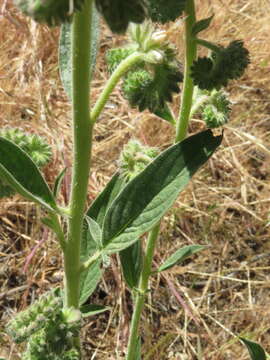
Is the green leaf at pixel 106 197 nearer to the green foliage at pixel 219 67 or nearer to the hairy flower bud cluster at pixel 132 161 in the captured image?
the hairy flower bud cluster at pixel 132 161

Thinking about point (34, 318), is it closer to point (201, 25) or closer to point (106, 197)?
point (106, 197)

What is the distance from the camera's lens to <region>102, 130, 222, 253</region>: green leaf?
4.84ft

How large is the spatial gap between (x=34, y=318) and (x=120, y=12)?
3.08 ft

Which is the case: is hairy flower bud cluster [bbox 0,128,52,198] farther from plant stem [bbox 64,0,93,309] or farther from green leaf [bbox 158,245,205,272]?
green leaf [bbox 158,245,205,272]

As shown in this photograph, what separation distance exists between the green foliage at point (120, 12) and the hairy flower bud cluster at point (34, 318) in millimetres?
853

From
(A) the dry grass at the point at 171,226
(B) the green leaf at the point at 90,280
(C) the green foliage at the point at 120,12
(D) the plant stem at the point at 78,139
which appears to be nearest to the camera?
(C) the green foliage at the point at 120,12

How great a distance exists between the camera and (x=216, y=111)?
1.77 m

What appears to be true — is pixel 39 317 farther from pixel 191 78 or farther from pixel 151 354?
pixel 151 354

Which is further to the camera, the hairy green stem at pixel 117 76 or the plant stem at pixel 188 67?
the plant stem at pixel 188 67

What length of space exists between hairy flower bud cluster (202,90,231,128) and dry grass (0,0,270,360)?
1.53 meters

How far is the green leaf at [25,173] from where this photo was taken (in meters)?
1.42

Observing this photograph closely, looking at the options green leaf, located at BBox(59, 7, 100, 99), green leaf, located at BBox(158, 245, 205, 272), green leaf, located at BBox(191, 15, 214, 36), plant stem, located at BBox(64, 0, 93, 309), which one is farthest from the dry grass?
green leaf, located at BBox(191, 15, 214, 36)

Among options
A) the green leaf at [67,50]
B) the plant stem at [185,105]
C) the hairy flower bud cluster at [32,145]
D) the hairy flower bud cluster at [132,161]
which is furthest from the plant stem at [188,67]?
the hairy flower bud cluster at [32,145]

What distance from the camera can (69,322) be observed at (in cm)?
156
